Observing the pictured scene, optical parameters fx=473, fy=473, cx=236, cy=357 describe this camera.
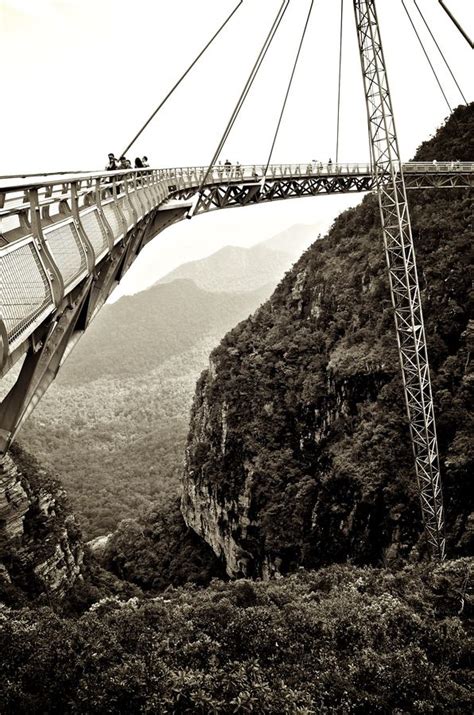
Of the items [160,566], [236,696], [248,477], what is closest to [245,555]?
[248,477]

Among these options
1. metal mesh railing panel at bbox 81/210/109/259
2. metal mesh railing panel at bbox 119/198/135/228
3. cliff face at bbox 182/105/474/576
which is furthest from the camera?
cliff face at bbox 182/105/474/576

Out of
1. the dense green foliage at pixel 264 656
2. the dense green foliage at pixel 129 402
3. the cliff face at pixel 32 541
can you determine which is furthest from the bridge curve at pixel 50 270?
the dense green foliage at pixel 129 402

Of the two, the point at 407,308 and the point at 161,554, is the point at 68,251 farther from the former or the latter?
the point at 161,554

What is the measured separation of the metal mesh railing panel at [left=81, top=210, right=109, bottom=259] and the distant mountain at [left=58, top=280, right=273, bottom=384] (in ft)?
436

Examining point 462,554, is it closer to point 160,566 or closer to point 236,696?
point 236,696

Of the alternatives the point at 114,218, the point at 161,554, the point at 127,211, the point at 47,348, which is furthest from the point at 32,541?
the point at 47,348

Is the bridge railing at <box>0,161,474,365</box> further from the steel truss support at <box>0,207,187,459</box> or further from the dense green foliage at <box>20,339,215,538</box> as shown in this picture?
the dense green foliage at <box>20,339,215,538</box>

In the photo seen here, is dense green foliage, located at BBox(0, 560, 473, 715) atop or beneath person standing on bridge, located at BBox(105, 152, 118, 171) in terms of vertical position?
beneath

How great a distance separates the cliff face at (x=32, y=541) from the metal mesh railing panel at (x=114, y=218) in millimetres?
15631

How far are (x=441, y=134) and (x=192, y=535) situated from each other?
29.3m

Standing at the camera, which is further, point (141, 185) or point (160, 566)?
point (160, 566)

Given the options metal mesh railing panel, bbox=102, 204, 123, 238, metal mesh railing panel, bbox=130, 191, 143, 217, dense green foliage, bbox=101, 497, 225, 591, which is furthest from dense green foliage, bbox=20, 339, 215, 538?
metal mesh railing panel, bbox=102, 204, 123, 238

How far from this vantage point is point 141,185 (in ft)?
26.0

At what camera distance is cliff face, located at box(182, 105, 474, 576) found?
15.0 metres
